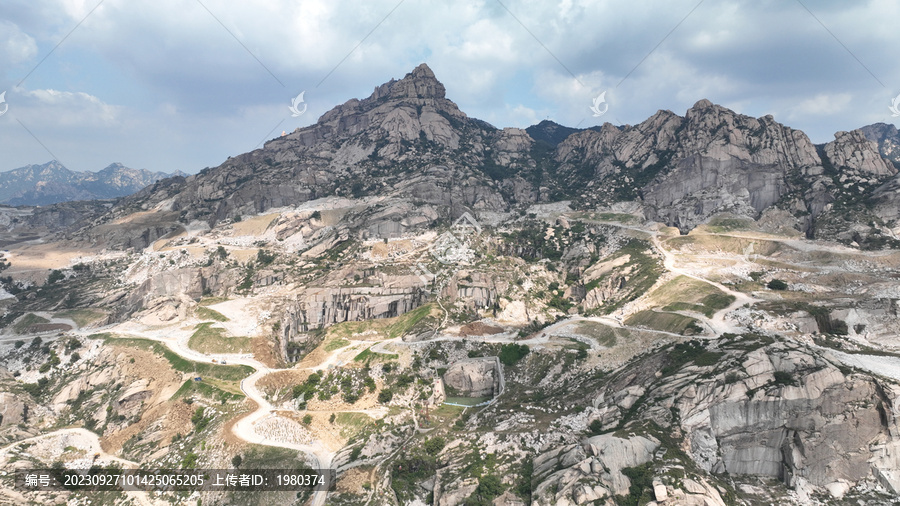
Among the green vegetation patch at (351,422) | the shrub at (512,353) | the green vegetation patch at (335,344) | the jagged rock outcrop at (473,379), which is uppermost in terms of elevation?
the green vegetation patch at (335,344)

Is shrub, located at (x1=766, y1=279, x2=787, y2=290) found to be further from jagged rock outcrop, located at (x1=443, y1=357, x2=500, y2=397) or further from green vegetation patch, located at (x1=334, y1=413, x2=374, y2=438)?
green vegetation patch, located at (x1=334, y1=413, x2=374, y2=438)

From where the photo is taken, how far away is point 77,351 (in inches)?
3652

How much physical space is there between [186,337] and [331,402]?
149ft

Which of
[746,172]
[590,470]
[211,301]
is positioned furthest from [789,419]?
[746,172]

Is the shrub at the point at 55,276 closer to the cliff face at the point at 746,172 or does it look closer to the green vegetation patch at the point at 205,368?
the green vegetation patch at the point at 205,368

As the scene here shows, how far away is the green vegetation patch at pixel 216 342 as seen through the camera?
89.9m

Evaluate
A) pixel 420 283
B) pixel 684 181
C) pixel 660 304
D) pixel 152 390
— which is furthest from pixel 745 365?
pixel 684 181

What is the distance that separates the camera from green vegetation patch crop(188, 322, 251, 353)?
89.9m

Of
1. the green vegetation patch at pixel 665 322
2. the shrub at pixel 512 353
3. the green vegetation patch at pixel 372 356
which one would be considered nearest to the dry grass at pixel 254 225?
the green vegetation patch at pixel 372 356

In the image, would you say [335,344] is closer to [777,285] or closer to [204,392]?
[204,392]

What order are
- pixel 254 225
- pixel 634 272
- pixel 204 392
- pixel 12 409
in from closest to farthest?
pixel 12 409 → pixel 204 392 → pixel 634 272 → pixel 254 225

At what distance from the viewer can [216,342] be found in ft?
301

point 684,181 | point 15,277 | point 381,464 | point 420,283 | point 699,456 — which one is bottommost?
point 381,464

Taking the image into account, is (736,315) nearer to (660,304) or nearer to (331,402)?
(660,304)
